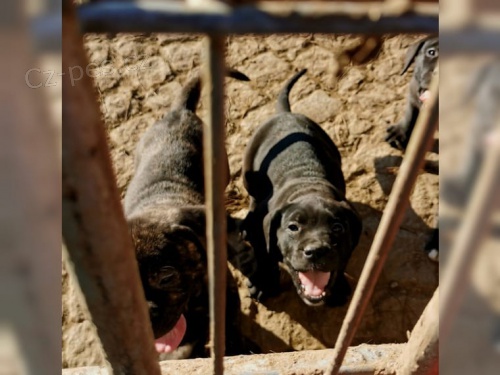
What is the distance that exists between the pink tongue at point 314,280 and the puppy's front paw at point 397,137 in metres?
1.26

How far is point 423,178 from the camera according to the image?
3.62 metres

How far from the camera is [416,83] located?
343 centimetres

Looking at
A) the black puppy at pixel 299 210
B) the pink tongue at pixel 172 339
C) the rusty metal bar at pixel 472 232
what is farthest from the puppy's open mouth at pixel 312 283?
the rusty metal bar at pixel 472 232

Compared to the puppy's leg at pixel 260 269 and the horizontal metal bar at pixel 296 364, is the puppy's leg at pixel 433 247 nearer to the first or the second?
the puppy's leg at pixel 260 269

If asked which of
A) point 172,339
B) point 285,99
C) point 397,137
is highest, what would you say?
point 285,99

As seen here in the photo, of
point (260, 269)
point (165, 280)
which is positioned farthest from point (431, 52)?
point (165, 280)

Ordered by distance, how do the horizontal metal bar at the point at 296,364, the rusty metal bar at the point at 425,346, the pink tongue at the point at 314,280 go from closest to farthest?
1. the rusty metal bar at the point at 425,346
2. the horizontal metal bar at the point at 296,364
3. the pink tongue at the point at 314,280

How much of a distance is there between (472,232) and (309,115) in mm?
3115

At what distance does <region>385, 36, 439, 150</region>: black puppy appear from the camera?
125 inches

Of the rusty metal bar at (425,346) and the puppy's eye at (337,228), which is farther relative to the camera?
the puppy's eye at (337,228)

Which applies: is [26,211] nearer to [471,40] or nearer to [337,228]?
[471,40]

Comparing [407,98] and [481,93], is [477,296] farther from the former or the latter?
[407,98]

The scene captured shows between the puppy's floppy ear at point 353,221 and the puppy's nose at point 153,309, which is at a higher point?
the puppy's floppy ear at point 353,221

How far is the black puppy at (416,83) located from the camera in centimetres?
317
